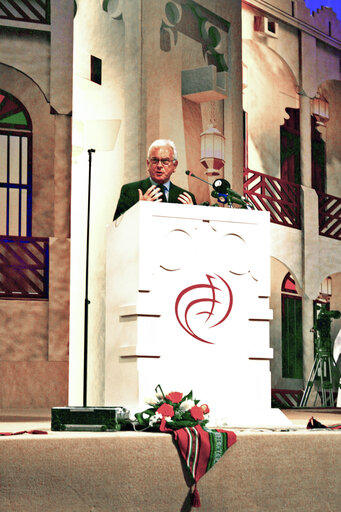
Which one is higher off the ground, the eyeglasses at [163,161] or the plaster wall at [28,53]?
the plaster wall at [28,53]

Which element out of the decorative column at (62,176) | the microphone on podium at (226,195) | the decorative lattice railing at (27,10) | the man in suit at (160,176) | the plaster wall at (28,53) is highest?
the decorative lattice railing at (27,10)

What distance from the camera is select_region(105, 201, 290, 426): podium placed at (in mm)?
4434

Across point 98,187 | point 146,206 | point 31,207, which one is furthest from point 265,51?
point 146,206

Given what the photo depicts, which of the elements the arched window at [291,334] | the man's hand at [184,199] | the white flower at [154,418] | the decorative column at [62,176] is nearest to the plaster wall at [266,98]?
the arched window at [291,334]

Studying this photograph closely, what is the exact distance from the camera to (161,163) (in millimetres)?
5164

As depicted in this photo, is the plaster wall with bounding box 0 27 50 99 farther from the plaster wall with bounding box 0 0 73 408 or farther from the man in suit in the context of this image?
the man in suit

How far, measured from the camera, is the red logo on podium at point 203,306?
4.49 meters

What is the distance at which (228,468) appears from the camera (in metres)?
3.62

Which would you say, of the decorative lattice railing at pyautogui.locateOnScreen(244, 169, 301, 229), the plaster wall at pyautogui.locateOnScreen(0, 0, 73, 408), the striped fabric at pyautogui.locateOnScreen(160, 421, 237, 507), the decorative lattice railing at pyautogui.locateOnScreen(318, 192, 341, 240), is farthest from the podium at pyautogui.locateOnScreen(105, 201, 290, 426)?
the decorative lattice railing at pyautogui.locateOnScreen(318, 192, 341, 240)

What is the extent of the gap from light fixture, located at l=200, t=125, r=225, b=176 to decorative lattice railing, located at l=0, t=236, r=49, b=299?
223 centimetres

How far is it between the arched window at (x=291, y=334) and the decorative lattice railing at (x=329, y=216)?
103 centimetres

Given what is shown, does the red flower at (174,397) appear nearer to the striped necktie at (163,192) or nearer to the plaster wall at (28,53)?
the striped necktie at (163,192)

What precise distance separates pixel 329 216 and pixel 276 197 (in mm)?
1388

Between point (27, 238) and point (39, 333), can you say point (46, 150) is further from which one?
point (39, 333)
